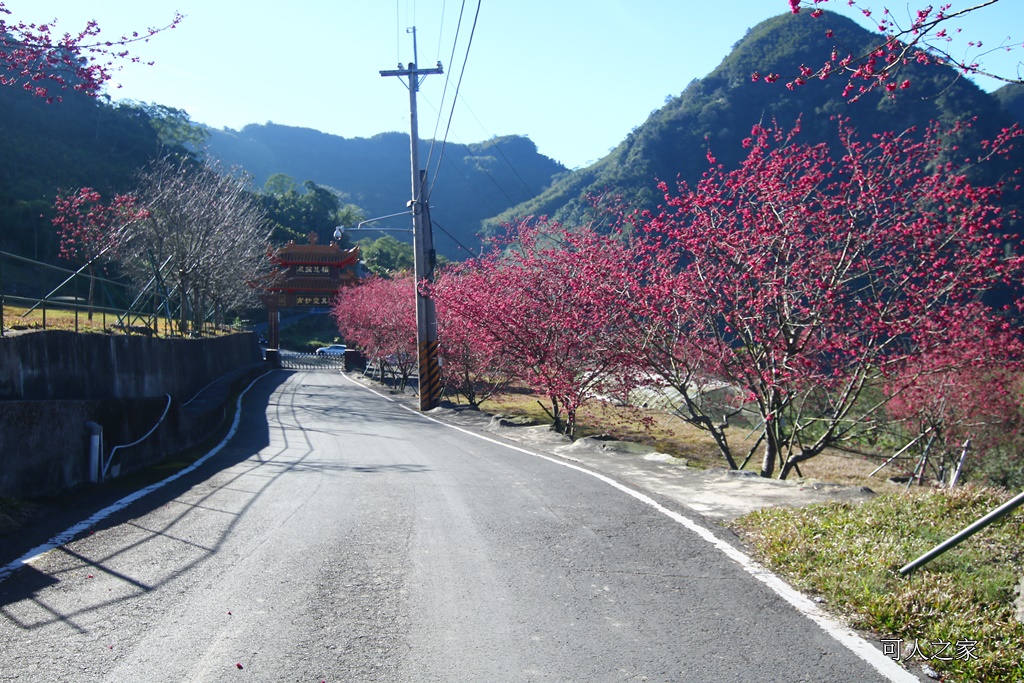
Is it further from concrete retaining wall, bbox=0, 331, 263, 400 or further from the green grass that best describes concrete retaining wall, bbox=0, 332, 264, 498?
the green grass

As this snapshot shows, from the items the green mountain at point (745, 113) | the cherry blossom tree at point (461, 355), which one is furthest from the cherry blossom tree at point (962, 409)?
Result: the green mountain at point (745, 113)

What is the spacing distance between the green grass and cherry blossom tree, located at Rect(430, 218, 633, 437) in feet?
29.8

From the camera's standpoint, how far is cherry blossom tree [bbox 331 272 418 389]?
36406 mm

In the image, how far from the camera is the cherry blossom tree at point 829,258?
38.5 feet

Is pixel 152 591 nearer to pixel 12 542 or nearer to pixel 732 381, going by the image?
pixel 12 542

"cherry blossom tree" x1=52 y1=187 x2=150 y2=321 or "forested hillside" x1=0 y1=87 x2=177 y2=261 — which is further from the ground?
"forested hillside" x1=0 y1=87 x2=177 y2=261

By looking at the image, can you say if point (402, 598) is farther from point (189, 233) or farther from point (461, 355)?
point (189, 233)

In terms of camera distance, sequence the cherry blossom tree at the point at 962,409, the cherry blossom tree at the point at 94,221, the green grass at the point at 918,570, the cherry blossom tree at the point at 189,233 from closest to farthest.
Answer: the green grass at the point at 918,570, the cherry blossom tree at the point at 962,409, the cherry blossom tree at the point at 94,221, the cherry blossom tree at the point at 189,233

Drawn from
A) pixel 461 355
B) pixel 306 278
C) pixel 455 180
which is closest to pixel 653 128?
pixel 306 278

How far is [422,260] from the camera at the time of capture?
86.4 ft

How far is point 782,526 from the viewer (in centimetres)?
→ 693

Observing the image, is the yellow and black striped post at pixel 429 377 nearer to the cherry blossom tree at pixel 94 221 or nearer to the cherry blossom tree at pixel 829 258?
the cherry blossom tree at pixel 94 221

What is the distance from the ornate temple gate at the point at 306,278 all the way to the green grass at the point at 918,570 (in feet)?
184

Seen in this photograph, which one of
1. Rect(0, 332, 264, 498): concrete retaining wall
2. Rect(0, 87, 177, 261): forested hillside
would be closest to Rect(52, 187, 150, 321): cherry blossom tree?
Rect(0, 332, 264, 498): concrete retaining wall
